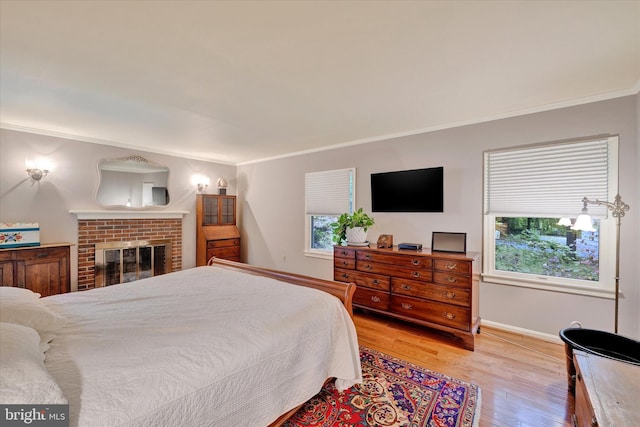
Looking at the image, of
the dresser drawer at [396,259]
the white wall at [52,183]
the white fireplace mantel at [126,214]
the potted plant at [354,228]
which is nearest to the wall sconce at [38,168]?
the white wall at [52,183]

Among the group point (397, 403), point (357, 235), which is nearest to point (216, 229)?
point (357, 235)

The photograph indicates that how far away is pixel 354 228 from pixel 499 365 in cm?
201

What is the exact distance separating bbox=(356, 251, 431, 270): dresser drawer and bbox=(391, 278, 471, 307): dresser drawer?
19cm

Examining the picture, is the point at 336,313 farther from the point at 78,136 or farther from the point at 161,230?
the point at 78,136

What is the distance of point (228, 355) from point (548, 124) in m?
3.53

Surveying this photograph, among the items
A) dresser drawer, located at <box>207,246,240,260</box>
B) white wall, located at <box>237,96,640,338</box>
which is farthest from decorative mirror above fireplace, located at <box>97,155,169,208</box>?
white wall, located at <box>237,96,640,338</box>

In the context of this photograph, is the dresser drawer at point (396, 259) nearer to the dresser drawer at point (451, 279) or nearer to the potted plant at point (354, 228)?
the dresser drawer at point (451, 279)

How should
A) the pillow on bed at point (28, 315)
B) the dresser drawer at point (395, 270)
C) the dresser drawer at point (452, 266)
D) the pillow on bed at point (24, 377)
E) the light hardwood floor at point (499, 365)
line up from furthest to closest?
the dresser drawer at point (395, 270)
the dresser drawer at point (452, 266)
the light hardwood floor at point (499, 365)
the pillow on bed at point (28, 315)
the pillow on bed at point (24, 377)

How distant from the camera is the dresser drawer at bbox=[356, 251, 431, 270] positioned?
2.89 meters

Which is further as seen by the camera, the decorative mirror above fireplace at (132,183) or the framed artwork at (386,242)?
the decorative mirror above fireplace at (132,183)

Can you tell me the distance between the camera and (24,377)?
2.84 feet

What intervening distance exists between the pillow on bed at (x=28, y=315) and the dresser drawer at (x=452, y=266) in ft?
9.93

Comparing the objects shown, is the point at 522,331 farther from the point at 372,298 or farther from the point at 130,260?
the point at 130,260

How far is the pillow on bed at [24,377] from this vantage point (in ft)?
2.63
